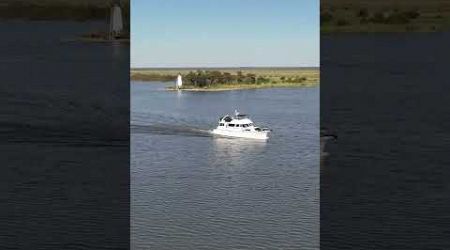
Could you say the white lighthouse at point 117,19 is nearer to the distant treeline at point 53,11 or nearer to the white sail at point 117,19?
the white sail at point 117,19

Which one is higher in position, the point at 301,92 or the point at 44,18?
the point at 44,18

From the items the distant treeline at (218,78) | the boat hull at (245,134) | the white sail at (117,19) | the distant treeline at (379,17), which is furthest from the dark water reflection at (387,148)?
the white sail at (117,19)

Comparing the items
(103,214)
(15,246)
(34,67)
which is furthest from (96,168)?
(34,67)

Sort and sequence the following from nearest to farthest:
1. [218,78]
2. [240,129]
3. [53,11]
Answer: [240,129]
[53,11]
[218,78]

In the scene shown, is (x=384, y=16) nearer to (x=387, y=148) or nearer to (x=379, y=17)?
(x=379, y=17)

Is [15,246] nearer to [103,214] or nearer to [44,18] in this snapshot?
[103,214]

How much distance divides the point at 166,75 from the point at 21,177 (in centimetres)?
1268

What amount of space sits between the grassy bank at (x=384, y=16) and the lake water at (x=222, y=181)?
1.60 m

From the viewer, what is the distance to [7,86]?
1323cm

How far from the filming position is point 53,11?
53.1 ft

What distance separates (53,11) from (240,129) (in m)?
6.93

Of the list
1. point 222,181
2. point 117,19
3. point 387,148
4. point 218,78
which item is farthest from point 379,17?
point 222,181

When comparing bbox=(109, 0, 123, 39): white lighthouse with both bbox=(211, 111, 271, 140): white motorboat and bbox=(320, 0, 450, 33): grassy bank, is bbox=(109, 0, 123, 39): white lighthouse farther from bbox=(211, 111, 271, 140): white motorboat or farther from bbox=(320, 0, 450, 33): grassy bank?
bbox=(320, 0, 450, 33): grassy bank

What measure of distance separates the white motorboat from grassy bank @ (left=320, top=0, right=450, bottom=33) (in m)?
2.34
